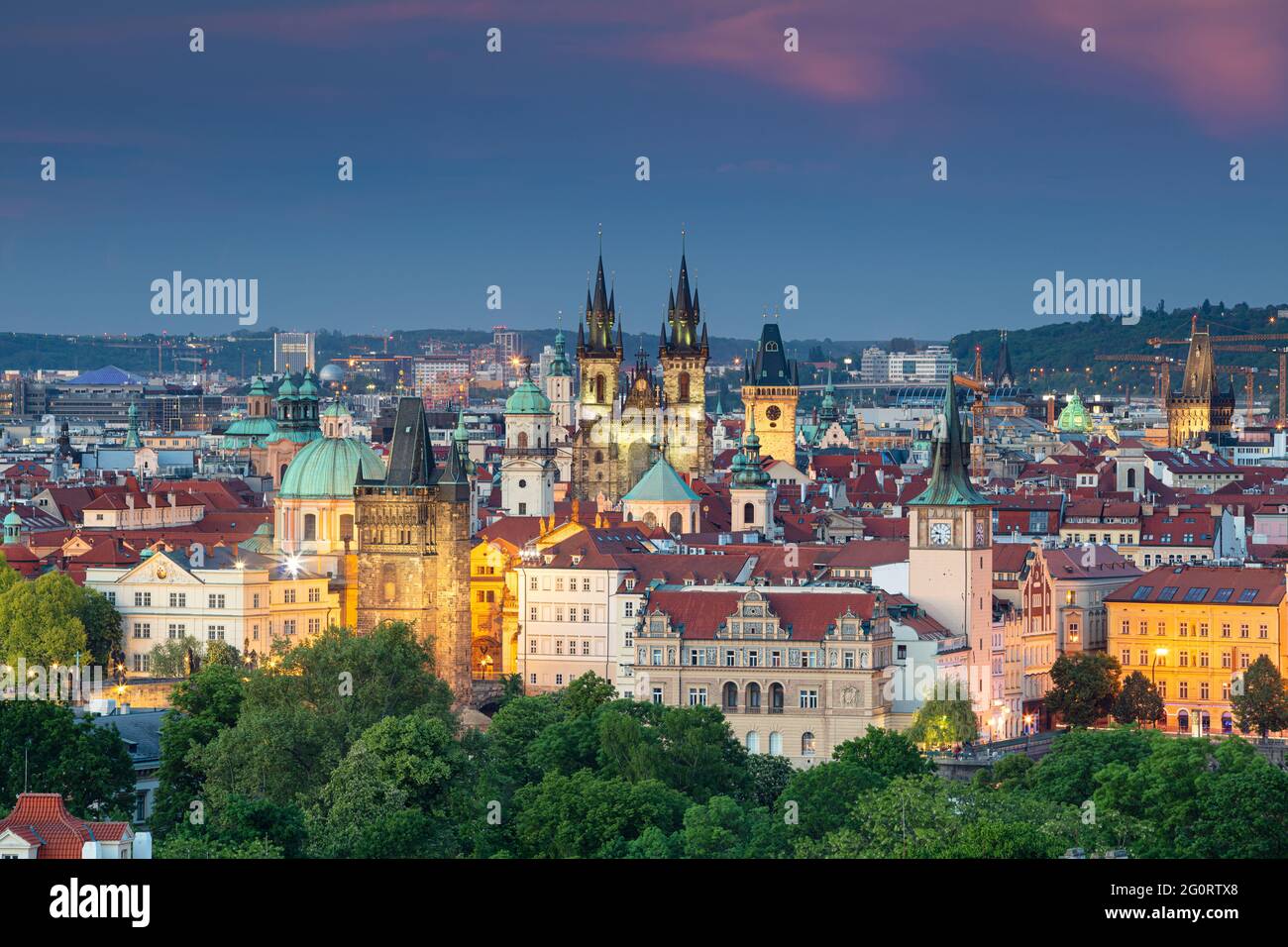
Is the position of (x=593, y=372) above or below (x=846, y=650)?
above

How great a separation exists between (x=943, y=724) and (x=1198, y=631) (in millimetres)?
16742

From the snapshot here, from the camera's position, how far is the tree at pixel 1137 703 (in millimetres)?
74688

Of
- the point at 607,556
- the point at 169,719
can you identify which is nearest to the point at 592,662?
the point at 607,556

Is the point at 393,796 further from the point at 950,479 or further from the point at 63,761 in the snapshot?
the point at 950,479

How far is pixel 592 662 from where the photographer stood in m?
80.4

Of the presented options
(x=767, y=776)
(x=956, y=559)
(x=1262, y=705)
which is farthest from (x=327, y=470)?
(x=767, y=776)

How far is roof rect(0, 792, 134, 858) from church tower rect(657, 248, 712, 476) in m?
96.5

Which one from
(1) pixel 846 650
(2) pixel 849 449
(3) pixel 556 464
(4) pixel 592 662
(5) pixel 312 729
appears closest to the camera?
(5) pixel 312 729

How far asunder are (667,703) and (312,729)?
1457 centimetres

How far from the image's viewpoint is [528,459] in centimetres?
11275

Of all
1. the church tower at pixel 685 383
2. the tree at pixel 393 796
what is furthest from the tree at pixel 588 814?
the church tower at pixel 685 383

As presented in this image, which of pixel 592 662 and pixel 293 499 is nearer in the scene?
pixel 592 662

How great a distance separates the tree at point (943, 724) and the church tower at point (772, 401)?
86.5 meters
